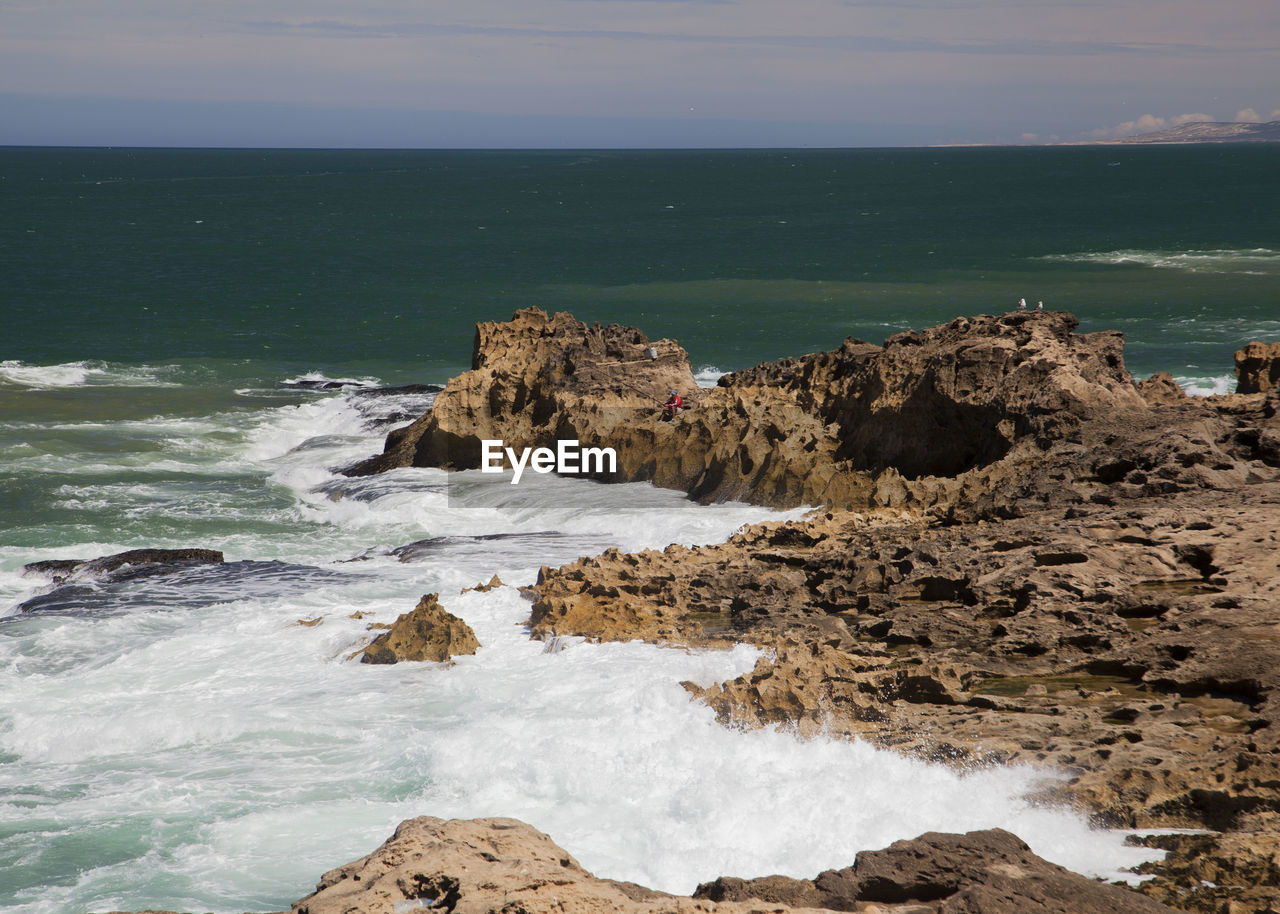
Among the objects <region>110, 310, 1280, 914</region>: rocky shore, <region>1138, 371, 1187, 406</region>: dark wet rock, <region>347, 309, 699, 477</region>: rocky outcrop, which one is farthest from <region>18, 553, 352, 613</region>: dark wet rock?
<region>1138, 371, 1187, 406</region>: dark wet rock

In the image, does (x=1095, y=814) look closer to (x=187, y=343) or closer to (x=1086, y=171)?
(x=187, y=343)

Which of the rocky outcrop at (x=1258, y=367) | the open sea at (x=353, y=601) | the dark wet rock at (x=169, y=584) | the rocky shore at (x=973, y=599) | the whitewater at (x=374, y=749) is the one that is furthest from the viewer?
the rocky outcrop at (x=1258, y=367)

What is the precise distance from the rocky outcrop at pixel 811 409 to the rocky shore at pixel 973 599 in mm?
61

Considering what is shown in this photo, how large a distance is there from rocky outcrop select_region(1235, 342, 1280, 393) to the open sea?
990cm

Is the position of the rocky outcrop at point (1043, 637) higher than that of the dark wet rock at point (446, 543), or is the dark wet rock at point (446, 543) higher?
the rocky outcrop at point (1043, 637)

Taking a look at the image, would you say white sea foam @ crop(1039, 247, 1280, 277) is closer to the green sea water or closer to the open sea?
the green sea water

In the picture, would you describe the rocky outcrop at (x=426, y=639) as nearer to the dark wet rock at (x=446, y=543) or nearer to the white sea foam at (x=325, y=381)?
the dark wet rock at (x=446, y=543)

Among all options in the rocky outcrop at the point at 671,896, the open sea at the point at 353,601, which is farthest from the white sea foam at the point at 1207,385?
the rocky outcrop at the point at 671,896

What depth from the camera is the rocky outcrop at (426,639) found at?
44.3 feet

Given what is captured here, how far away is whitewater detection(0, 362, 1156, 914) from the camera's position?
30.1 ft

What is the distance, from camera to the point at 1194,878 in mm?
7352

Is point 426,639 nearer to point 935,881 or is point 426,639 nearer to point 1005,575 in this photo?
point 1005,575

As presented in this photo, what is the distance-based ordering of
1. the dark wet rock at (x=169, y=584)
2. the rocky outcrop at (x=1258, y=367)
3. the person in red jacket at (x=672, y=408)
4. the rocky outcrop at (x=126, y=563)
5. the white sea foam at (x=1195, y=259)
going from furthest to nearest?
the white sea foam at (x=1195, y=259), the person in red jacket at (x=672, y=408), the rocky outcrop at (x=1258, y=367), the rocky outcrop at (x=126, y=563), the dark wet rock at (x=169, y=584)

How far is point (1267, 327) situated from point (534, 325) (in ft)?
107
